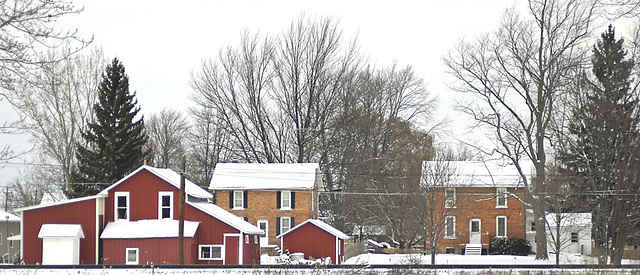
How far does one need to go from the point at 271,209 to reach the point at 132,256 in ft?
58.3

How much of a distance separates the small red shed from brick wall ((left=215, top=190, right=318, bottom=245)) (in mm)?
8037

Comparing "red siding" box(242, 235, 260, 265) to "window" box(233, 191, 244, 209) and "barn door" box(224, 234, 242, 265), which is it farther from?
"window" box(233, 191, 244, 209)

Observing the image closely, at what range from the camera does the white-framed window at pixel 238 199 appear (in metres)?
60.1

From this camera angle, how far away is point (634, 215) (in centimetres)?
3145

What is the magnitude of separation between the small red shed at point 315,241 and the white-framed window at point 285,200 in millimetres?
8579

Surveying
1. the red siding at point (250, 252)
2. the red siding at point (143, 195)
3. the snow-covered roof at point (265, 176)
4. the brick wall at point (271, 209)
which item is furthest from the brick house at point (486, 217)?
the red siding at point (143, 195)

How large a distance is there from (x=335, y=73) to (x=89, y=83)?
67.8 feet

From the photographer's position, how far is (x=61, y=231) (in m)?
43.4

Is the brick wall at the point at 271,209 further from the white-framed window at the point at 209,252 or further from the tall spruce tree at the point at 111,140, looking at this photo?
the white-framed window at the point at 209,252

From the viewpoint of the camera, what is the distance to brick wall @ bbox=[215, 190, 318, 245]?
5931cm

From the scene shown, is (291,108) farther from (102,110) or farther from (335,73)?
(102,110)

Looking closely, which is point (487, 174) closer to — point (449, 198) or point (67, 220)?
point (449, 198)

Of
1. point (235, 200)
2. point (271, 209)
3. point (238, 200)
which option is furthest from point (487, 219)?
point (235, 200)

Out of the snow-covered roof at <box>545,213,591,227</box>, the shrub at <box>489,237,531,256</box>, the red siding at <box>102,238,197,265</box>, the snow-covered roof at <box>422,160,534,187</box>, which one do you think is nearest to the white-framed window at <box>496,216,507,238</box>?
the snow-covered roof at <box>422,160,534,187</box>
